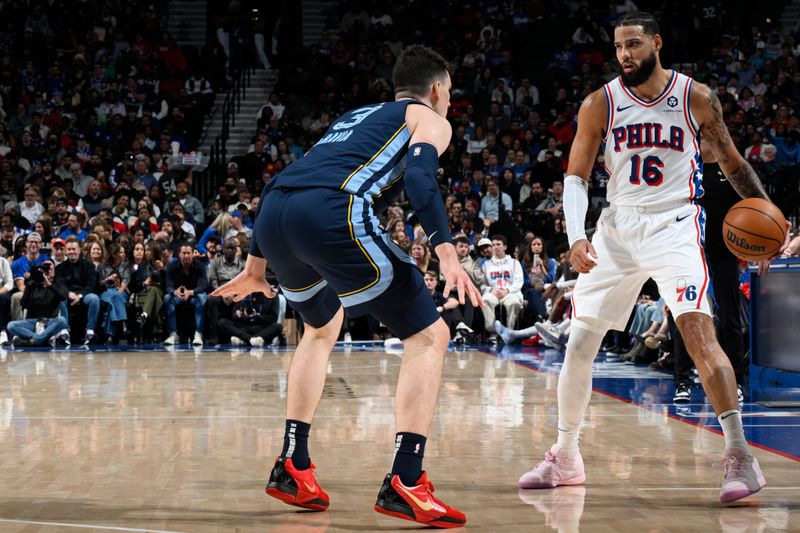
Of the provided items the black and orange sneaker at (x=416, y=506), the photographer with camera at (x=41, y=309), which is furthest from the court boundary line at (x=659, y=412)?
the photographer with camera at (x=41, y=309)

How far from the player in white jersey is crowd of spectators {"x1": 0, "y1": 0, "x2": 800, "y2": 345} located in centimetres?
742

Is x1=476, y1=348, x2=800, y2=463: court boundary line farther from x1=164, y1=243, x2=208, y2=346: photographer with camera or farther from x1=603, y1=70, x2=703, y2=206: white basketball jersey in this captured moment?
x1=164, y1=243, x2=208, y2=346: photographer with camera

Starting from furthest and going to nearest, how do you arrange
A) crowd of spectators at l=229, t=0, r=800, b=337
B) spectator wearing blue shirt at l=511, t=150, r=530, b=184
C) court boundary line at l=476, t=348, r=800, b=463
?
spectator wearing blue shirt at l=511, t=150, r=530, b=184 < crowd of spectators at l=229, t=0, r=800, b=337 < court boundary line at l=476, t=348, r=800, b=463

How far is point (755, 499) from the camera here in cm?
382

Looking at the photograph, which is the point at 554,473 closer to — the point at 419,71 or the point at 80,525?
the point at 419,71

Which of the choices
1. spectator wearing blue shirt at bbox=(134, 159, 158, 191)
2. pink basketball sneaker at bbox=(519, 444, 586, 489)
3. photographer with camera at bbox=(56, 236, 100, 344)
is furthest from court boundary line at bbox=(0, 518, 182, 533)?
spectator wearing blue shirt at bbox=(134, 159, 158, 191)

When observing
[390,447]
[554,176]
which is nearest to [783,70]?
[554,176]

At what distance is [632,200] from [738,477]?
1.20 meters

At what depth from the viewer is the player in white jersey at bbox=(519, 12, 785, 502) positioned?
4.10 meters

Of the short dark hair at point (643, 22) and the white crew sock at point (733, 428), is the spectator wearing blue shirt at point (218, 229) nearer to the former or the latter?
the short dark hair at point (643, 22)

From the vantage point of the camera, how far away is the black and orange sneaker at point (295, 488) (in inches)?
143

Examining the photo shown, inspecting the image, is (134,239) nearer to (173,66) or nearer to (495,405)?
(173,66)

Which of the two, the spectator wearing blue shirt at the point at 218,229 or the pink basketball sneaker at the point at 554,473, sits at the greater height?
the spectator wearing blue shirt at the point at 218,229

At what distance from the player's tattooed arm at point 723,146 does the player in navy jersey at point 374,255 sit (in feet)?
3.76
